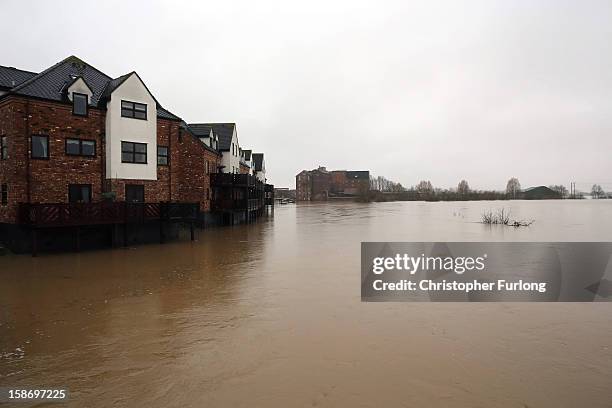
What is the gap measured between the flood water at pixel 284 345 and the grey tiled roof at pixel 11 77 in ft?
43.0

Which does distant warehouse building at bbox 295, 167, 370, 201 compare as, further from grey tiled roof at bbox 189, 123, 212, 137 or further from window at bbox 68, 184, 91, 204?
window at bbox 68, 184, 91, 204

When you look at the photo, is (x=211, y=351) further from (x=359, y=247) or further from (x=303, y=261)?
(x=359, y=247)

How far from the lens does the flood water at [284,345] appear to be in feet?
19.1

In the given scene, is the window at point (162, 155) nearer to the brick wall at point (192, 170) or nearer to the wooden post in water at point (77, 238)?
the brick wall at point (192, 170)

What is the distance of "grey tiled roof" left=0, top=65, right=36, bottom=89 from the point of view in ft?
69.0

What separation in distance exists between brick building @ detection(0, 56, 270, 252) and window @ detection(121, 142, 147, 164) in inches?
2.2

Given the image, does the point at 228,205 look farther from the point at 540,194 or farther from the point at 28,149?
the point at 540,194

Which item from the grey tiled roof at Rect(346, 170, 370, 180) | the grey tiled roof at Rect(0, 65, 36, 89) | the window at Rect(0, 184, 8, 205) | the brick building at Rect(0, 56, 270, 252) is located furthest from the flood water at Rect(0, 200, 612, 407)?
the grey tiled roof at Rect(346, 170, 370, 180)

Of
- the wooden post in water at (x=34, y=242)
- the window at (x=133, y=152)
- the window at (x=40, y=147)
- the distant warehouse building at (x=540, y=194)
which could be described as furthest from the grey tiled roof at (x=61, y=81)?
the distant warehouse building at (x=540, y=194)

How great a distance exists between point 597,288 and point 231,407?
1308 centimetres

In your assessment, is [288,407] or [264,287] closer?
[288,407]

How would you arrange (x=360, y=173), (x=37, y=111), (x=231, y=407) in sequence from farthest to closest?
(x=360, y=173) → (x=37, y=111) → (x=231, y=407)

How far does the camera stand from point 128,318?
9273 millimetres

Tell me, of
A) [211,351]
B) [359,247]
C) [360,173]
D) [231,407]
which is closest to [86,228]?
[359,247]
